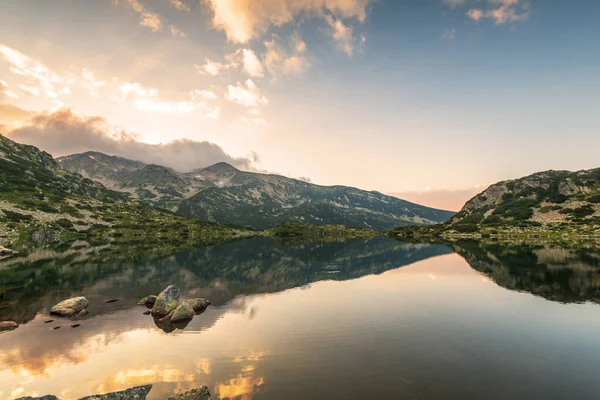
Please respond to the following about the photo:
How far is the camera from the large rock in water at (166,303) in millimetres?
43444

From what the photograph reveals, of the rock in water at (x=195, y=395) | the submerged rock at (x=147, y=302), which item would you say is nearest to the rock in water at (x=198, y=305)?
the submerged rock at (x=147, y=302)

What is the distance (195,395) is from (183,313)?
24.0 metres

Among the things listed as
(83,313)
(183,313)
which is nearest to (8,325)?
(83,313)

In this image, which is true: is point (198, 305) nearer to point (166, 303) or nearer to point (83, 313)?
point (166, 303)

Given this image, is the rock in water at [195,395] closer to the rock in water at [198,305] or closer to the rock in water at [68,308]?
the rock in water at [198,305]

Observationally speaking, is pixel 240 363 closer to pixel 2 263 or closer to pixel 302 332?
pixel 302 332

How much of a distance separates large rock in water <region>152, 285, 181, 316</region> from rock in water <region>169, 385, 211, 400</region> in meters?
26.1

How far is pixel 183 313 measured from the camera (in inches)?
1638

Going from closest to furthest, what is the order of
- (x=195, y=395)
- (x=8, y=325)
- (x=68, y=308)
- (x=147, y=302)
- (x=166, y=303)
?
(x=195, y=395) < (x=8, y=325) < (x=68, y=308) < (x=166, y=303) < (x=147, y=302)

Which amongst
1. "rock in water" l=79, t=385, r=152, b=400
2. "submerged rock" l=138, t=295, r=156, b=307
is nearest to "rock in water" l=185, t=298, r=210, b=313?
"submerged rock" l=138, t=295, r=156, b=307

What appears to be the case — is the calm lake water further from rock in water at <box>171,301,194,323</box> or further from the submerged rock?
the submerged rock

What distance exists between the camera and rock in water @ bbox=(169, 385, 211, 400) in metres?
19.4

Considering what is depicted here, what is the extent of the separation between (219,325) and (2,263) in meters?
92.1

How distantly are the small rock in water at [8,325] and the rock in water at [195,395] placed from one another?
1228 inches
